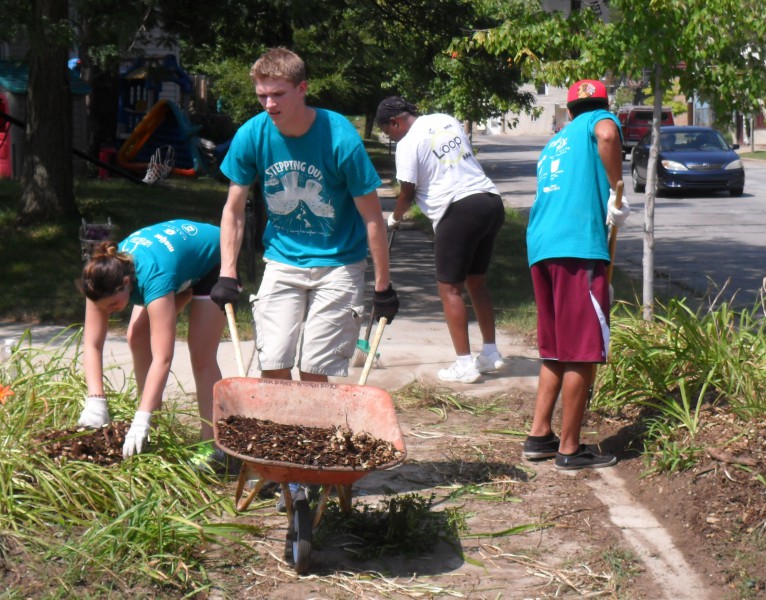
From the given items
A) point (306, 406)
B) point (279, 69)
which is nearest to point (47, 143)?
point (279, 69)

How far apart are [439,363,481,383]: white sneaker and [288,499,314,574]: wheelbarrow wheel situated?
2.98m

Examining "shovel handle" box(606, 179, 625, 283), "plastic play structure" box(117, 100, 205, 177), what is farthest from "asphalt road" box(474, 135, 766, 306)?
"plastic play structure" box(117, 100, 205, 177)

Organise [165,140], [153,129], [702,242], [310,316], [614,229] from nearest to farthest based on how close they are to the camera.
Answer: [310,316], [614,229], [702,242], [153,129], [165,140]

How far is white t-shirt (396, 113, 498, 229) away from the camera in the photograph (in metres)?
6.71

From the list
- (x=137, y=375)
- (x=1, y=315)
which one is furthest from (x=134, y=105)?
(x=137, y=375)

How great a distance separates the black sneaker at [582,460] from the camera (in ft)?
17.4

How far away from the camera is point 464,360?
6.94m

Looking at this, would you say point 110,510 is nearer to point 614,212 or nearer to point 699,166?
point 614,212

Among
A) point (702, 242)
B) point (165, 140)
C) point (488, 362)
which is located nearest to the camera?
point (488, 362)

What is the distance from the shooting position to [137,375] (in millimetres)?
5125

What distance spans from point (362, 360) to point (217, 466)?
2347 mm

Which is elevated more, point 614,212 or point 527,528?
point 614,212

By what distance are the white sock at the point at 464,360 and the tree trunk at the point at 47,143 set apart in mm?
7343

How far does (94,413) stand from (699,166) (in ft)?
66.6
